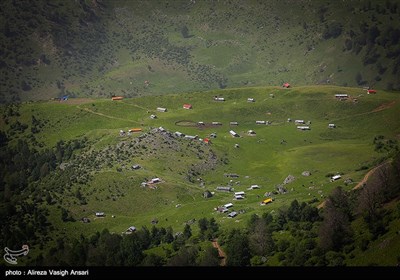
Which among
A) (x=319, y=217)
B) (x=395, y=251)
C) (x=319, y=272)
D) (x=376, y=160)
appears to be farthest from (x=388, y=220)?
(x=376, y=160)

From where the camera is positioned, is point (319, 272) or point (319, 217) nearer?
point (319, 272)

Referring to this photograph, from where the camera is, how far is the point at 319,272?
73.4 metres

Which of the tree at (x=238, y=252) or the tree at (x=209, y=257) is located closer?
the tree at (x=209, y=257)

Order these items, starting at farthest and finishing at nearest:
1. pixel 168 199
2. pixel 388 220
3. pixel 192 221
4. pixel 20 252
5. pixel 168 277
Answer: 1. pixel 168 199
2. pixel 192 221
3. pixel 20 252
4. pixel 388 220
5. pixel 168 277

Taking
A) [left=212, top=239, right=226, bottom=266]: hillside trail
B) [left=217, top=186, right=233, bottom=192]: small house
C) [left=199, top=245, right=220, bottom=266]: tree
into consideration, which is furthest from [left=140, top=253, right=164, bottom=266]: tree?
[left=217, top=186, right=233, bottom=192]: small house

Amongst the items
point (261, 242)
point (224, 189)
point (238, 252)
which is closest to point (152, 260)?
point (238, 252)

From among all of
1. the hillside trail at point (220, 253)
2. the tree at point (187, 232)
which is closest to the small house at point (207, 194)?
the tree at point (187, 232)

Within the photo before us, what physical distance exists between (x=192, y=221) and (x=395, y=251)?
80634 mm

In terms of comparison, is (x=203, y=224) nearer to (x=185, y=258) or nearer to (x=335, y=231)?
(x=185, y=258)

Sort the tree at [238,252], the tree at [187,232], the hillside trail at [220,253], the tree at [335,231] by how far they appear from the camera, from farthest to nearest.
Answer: the tree at [187,232]
the hillside trail at [220,253]
the tree at [238,252]
the tree at [335,231]

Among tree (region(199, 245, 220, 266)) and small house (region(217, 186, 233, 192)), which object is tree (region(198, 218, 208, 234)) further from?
small house (region(217, 186, 233, 192))

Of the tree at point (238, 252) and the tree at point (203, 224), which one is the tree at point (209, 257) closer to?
the tree at point (238, 252)

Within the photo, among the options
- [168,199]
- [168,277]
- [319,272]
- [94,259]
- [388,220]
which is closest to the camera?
[168,277]

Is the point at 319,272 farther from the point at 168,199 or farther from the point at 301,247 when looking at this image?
the point at 168,199
